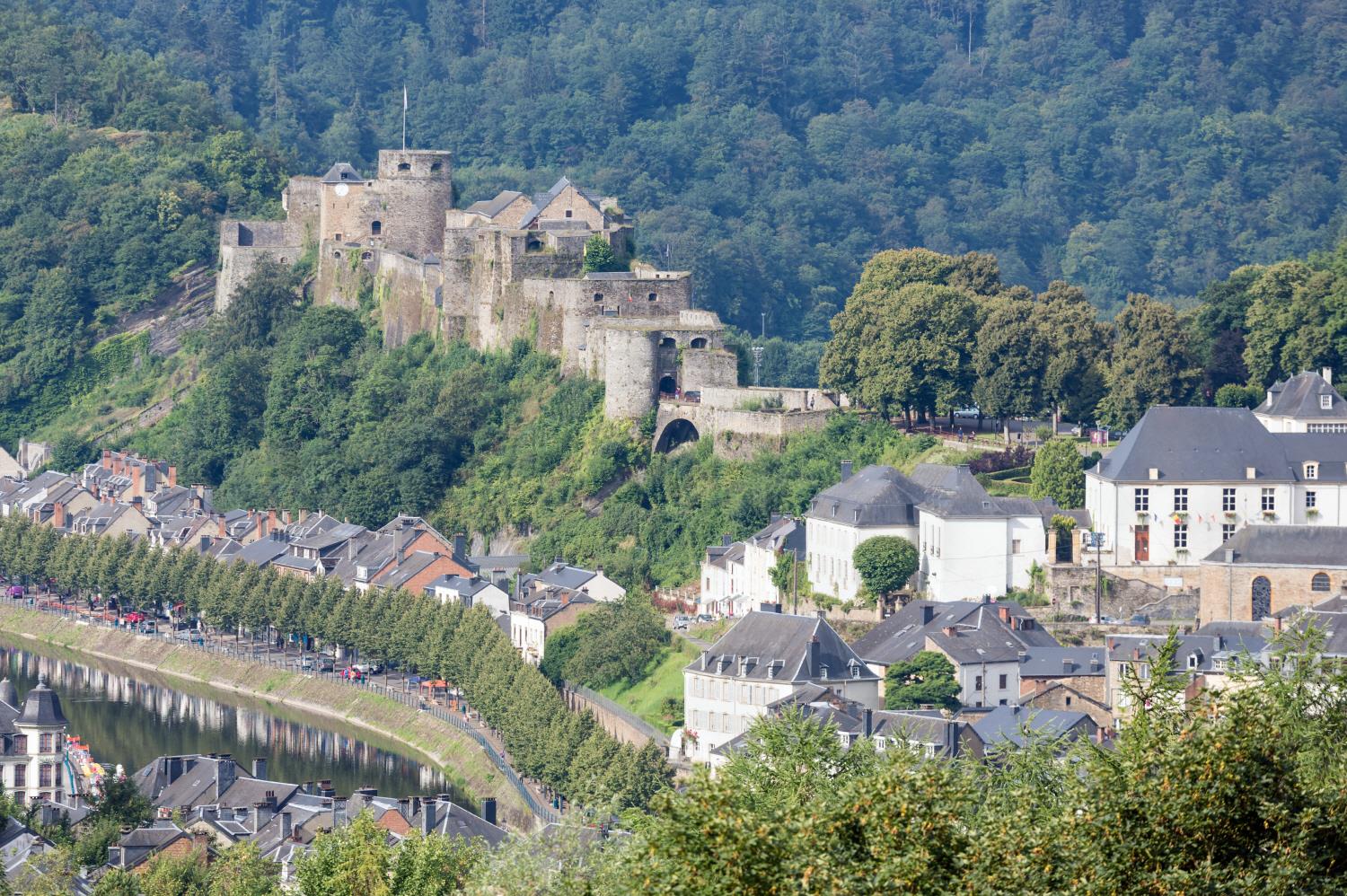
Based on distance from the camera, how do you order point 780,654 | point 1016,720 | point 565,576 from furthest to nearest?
1. point 565,576
2. point 780,654
3. point 1016,720

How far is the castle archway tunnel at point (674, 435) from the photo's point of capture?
64.9m

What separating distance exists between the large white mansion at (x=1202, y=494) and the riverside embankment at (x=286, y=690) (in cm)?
1198

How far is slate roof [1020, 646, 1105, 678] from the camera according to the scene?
49.2 m

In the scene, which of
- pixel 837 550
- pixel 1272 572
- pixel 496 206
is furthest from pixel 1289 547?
pixel 496 206

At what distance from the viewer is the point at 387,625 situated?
208 feet

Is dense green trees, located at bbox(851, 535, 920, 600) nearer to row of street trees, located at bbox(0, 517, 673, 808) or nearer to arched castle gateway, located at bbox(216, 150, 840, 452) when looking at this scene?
row of street trees, located at bbox(0, 517, 673, 808)

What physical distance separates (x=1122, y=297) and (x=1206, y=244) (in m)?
6.93

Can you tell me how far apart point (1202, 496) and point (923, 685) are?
7.45 metres

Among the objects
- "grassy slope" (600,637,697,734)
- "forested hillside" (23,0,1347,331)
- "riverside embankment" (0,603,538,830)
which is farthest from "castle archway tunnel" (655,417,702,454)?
"forested hillside" (23,0,1347,331)

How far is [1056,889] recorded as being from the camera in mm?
21953

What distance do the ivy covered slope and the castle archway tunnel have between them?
3053 centimetres

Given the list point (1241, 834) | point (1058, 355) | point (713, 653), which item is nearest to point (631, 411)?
point (1058, 355)

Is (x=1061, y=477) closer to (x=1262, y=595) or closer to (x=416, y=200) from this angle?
(x=1262, y=595)

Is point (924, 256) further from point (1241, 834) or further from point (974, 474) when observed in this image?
point (1241, 834)
